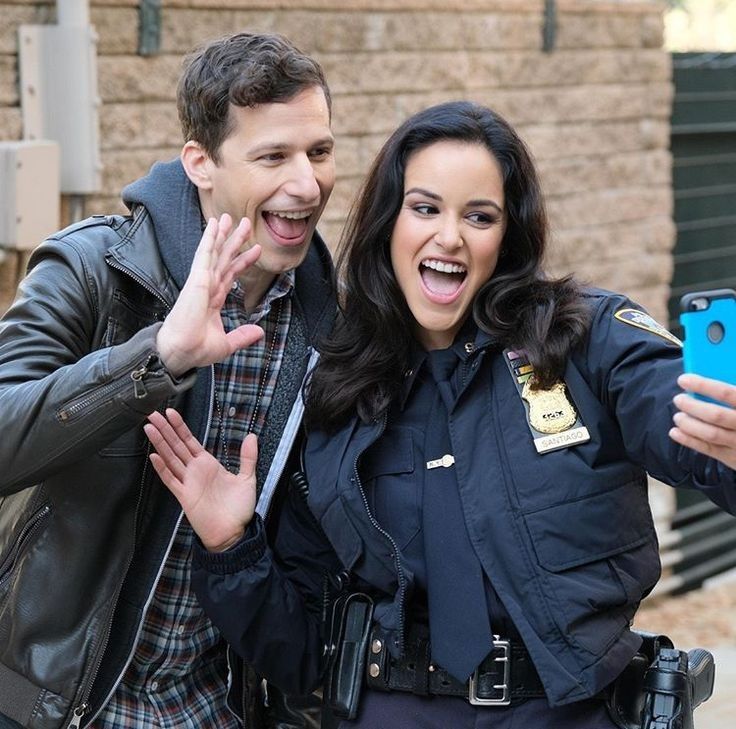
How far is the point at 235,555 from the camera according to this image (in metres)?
3.15

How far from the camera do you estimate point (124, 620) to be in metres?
3.16

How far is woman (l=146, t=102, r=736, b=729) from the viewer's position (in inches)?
111

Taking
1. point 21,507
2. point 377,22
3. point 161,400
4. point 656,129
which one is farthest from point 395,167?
point 656,129

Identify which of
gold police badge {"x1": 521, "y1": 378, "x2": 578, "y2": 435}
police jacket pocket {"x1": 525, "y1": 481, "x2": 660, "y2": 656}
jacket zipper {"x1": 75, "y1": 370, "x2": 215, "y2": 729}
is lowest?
jacket zipper {"x1": 75, "y1": 370, "x2": 215, "y2": 729}

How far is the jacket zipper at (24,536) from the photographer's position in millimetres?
3109

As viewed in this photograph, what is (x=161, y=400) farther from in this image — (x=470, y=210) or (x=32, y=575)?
(x=470, y=210)

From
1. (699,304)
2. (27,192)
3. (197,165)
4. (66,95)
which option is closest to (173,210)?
(197,165)

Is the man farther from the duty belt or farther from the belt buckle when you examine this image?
the belt buckle

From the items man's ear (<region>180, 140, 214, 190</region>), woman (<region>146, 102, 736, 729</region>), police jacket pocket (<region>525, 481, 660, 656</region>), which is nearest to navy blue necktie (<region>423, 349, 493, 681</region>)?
woman (<region>146, 102, 736, 729</region>)

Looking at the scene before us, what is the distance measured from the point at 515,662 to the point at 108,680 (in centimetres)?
86

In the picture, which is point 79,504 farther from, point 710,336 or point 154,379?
point 710,336

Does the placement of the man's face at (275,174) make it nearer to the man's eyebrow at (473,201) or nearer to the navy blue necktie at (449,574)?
the man's eyebrow at (473,201)

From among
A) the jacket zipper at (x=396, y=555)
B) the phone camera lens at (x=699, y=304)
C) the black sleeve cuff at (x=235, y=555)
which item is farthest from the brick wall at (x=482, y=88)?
the phone camera lens at (x=699, y=304)

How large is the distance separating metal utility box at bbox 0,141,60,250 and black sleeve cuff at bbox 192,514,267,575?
2.11 metres
